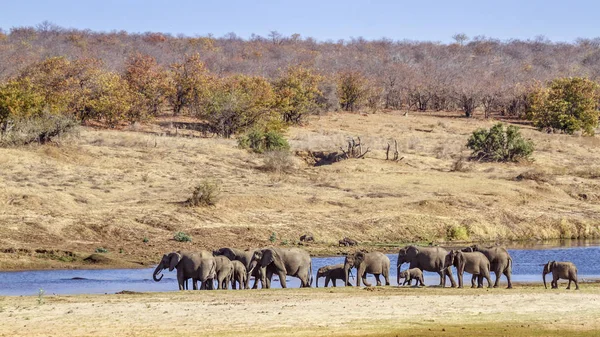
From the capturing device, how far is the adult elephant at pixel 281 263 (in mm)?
25062

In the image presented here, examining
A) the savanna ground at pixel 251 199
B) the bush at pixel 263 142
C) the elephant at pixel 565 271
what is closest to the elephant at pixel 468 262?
the elephant at pixel 565 271

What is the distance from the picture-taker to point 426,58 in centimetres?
15412

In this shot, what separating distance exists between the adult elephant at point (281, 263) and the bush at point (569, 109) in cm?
4893

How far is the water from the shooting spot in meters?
25.3

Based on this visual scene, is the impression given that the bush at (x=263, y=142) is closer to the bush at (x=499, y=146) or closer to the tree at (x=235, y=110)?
the tree at (x=235, y=110)

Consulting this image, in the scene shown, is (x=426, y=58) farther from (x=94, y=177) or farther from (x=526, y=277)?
(x=526, y=277)

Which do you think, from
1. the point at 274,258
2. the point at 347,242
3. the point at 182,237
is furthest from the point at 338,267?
the point at 347,242

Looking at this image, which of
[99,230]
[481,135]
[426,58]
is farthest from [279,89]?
[426,58]

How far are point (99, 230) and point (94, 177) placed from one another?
8.04 metres

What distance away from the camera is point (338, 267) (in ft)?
85.2

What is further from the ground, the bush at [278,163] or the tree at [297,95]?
the tree at [297,95]

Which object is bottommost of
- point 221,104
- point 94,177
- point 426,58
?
point 94,177

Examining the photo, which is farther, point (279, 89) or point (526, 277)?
point (279, 89)

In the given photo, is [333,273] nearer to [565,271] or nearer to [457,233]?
[565,271]
